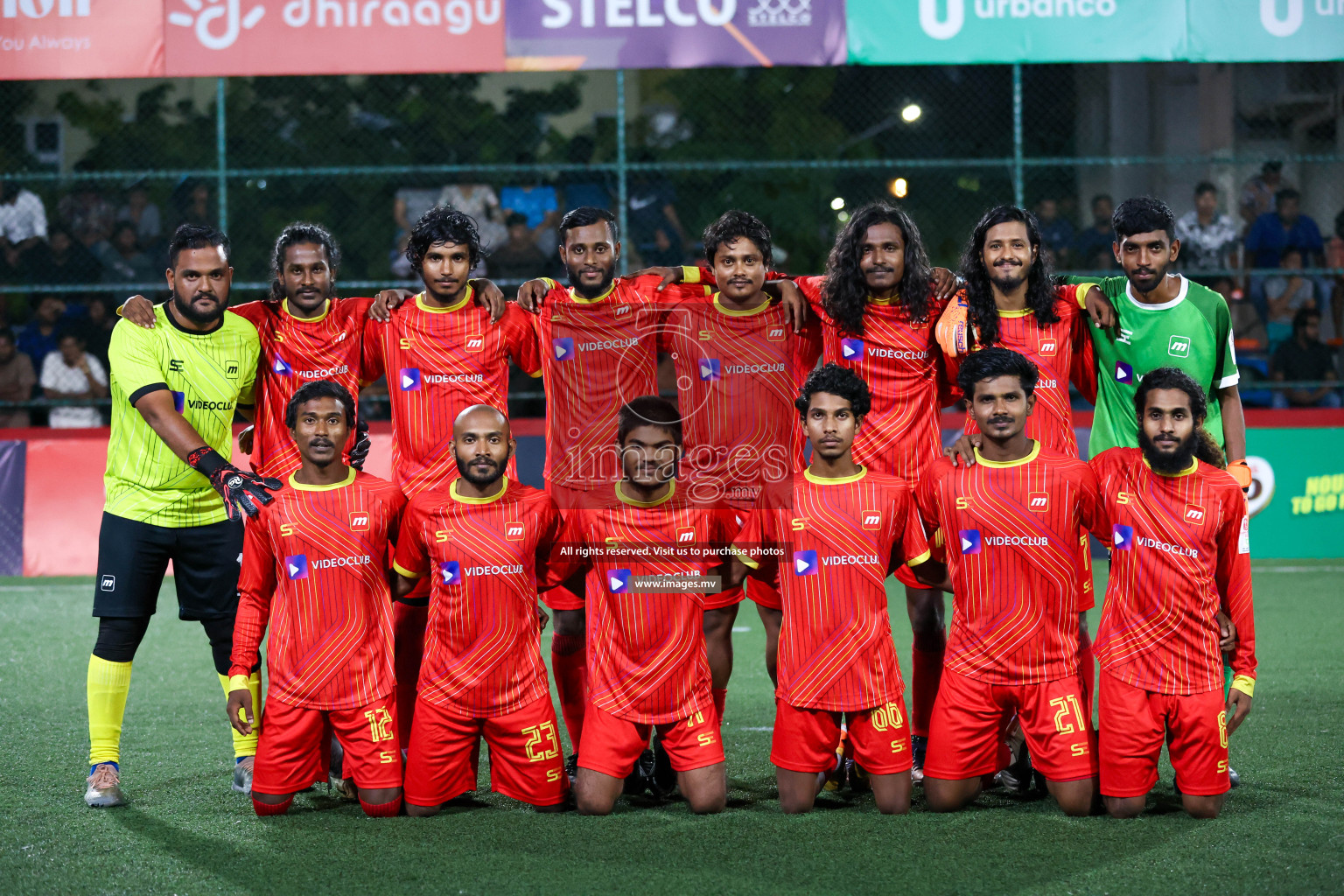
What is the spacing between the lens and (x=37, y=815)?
4223 millimetres

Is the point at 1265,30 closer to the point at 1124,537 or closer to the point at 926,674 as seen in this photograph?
the point at 1124,537

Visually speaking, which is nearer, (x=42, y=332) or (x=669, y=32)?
(x=669, y=32)

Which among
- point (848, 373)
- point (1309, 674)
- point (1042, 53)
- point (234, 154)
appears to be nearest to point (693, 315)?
point (848, 373)

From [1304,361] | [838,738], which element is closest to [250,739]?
[838,738]

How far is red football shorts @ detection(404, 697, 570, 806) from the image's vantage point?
4.22 metres

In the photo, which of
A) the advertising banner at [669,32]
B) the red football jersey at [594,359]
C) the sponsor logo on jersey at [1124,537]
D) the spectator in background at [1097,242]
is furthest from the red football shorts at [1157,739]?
the spectator in background at [1097,242]

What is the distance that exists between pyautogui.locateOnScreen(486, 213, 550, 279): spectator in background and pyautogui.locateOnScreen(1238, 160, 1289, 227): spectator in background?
6.40 meters

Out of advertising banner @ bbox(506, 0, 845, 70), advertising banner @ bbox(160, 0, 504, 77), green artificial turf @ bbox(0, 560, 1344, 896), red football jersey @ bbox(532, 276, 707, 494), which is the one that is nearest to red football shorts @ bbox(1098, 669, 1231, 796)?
green artificial turf @ bbox(0, 560, 1344, 896)

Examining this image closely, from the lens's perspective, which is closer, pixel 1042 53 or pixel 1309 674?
pixel 1309 674

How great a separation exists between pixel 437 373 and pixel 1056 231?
9015 millimetres

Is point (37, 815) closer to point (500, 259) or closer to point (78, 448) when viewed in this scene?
point (78, 448)

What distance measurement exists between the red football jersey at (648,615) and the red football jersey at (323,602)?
0.71m

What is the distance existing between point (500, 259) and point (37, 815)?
8.41m

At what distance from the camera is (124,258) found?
469 inches
